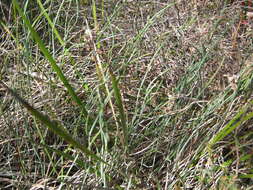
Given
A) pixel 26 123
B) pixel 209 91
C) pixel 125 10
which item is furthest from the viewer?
pixel 125 10

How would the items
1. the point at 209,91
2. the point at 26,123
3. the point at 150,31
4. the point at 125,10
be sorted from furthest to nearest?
the point at 125,10
the point at 150,31
the point at 209,91
the point at 26,123

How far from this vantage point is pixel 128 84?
134 cm

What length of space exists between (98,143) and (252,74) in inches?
18.4

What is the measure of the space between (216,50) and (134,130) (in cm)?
39

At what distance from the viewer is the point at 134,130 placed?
3.93 feet

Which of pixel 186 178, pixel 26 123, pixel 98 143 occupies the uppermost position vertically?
pixel 26 123

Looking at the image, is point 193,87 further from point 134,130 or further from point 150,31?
point 150,31

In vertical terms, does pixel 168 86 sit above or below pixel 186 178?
above

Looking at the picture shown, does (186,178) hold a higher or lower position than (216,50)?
lower

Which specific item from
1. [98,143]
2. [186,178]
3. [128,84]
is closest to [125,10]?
[128,84]

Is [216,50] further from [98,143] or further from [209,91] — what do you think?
[98,143]

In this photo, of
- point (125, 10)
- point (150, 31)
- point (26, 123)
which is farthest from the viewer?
point (125, 10)

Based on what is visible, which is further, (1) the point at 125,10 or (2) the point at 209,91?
(1) the point at 125,10

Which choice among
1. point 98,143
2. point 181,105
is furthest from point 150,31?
point 98,143
